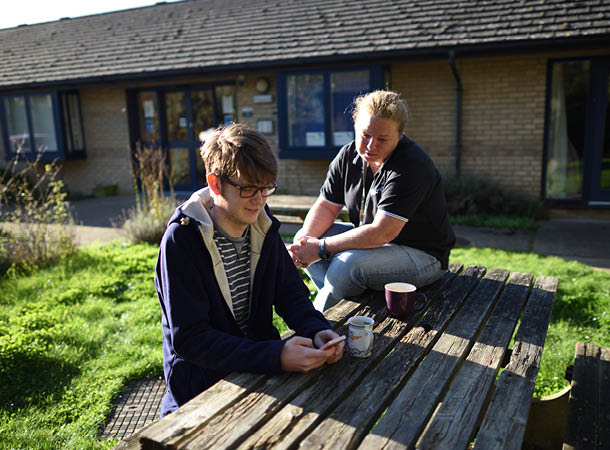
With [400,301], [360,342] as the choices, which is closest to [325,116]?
[400,301]

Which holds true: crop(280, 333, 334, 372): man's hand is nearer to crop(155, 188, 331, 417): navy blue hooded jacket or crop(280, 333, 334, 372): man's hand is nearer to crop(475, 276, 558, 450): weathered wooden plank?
crop(155, 188, 331, 417): navy blue hooded jacket

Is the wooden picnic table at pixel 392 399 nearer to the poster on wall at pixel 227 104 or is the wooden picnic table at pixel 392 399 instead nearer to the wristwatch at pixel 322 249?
the wristwatch at pixel 322 249

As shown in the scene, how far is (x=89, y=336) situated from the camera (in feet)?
12.3

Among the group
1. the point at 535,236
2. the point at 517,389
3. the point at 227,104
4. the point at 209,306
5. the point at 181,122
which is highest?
the point at 227,104

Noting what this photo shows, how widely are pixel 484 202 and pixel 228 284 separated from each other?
24.3 feet

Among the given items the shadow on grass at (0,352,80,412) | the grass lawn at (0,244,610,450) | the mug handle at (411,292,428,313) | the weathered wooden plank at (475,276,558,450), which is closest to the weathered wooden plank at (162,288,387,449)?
the weathered wooden plank at (475,276,558,450)

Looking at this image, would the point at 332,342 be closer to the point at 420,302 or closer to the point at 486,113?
the point at 420,302

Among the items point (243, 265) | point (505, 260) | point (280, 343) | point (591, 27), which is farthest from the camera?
point (591, 27)

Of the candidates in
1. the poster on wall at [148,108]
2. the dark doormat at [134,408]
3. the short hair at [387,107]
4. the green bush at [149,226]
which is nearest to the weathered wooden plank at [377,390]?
the short hair at [387,107]

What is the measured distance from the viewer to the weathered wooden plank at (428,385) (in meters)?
1.38

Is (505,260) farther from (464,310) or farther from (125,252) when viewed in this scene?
(125,252)

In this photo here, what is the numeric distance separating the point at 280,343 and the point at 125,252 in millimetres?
4900

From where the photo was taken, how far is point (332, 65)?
984 centimetres

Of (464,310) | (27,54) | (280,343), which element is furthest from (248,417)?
(27,54)
